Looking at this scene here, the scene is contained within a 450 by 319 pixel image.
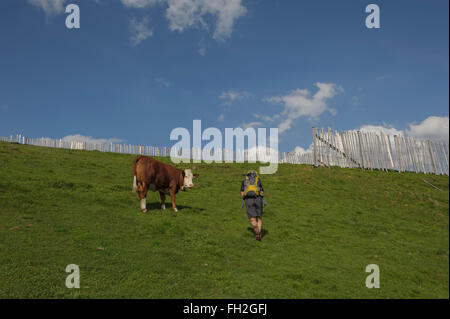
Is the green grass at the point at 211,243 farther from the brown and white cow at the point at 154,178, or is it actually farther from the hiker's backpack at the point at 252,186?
the hiker's backpack at the point at 252,186

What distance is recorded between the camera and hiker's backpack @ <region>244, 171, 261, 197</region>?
10891 mm

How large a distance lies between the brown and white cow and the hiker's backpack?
4.53 m

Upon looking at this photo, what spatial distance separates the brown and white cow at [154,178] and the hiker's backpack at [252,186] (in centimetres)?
453

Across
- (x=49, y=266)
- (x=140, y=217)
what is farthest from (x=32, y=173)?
(x=49, y=266)

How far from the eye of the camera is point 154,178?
13.9m

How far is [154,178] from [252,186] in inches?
205

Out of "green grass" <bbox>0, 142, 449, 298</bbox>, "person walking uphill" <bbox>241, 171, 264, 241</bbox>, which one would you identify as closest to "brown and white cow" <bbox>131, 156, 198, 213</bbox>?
"green grass" <bbox>0, 142, 449, 298</bbox>

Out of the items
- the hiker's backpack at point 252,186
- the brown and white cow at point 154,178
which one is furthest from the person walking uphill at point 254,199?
the brown and white cow at point 154,178

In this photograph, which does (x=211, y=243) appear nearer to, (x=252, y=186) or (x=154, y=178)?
(x=252, y=186)

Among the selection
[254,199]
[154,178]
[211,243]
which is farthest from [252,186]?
[154,178]

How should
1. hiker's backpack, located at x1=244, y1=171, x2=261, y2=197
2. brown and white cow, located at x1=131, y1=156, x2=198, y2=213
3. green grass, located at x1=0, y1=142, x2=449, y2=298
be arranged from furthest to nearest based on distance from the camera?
brown and white cow, located at x1=131, y1=156, x2=198, y2=213
hiker's backpack, located at x1=244, y1=171, x2=261, y2=197
green grass, located at x1=0, y1=142, x2=449, y2=298

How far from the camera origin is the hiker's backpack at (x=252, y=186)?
1089 centimetres

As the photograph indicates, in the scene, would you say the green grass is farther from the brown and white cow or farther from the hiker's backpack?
the hiker's backpack
